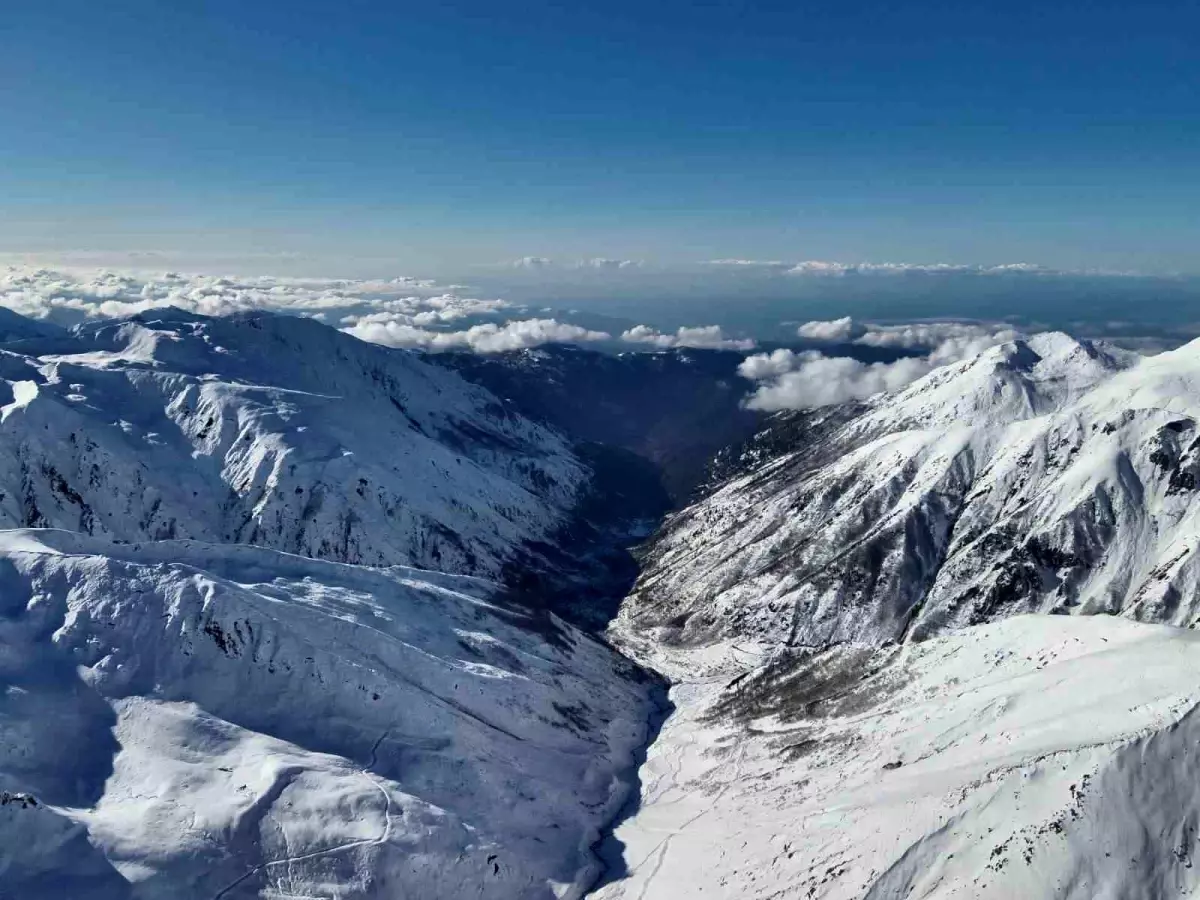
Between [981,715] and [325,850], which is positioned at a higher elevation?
[981,715]

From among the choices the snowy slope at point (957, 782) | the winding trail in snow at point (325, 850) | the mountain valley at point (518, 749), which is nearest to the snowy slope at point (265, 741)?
the winding trail in snow at point (325, 850)

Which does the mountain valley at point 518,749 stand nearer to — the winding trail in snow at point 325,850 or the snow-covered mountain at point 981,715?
the winding trail in snow at point 325,850

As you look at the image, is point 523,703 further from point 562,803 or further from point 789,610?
point 789,610

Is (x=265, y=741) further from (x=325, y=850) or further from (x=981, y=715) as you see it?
(x=981, y=715)

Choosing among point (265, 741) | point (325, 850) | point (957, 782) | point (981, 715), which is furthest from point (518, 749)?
point (981, 715)

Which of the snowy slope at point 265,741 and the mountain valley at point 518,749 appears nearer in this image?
the mountain valley at point 518,749

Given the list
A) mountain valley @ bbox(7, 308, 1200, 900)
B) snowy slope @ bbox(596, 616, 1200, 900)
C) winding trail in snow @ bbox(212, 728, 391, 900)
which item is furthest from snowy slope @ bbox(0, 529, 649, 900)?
snowy slope @ bbox(596, 616, 1200, 900)

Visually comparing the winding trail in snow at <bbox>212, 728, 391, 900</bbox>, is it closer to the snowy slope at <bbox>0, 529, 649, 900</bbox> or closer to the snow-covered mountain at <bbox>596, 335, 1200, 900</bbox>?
the snowy slope at <bbox>0, 529, 649, 900</bbox>
